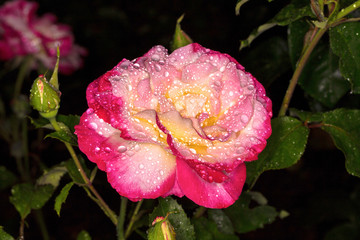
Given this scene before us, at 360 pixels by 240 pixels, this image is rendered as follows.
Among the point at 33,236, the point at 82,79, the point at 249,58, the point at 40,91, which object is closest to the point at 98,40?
the point at 82,79

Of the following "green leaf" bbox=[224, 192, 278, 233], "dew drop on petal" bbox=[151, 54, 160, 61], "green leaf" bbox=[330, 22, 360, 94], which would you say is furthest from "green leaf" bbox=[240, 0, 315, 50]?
"green leaf" bbox=[224, 192, 278, 233]

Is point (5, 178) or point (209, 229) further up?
point (209, 229)

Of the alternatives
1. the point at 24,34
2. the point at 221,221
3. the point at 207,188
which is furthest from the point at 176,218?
the point at 24,34

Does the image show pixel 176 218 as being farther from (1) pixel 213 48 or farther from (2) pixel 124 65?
(1) pixel 213 48

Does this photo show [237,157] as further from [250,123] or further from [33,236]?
[33,236]

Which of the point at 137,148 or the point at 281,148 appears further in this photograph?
the point at 281,148

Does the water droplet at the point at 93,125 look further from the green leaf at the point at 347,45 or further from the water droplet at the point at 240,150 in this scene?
the green leaf at the point at 347,45

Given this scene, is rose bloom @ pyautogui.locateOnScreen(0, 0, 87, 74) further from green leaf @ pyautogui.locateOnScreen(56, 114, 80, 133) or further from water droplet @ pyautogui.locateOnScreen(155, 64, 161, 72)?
water droplet @ pyautogui.locateOnScreen(155, 64, 161, 72)
